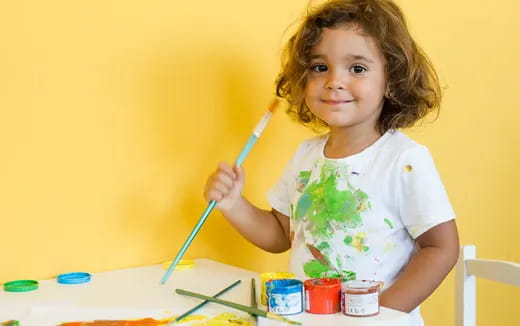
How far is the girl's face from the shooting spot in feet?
3.20

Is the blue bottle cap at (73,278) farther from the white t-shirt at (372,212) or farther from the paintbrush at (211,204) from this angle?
the white t-shirt at (372,212)

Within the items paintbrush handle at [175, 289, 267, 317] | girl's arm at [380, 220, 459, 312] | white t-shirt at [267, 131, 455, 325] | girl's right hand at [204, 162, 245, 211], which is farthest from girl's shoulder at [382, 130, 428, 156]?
paintbrush handle at [175, 289, 267, 317]

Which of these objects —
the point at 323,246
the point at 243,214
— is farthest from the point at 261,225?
the point at 323,246

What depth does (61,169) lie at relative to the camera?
975 mm

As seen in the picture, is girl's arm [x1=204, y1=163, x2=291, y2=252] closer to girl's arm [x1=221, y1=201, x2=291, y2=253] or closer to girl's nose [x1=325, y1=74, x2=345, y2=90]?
girl's arm [x1=221, y1=201, x2=291, y2=253]

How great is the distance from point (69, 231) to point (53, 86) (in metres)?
0.19

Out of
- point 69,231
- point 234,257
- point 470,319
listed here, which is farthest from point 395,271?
point 69,231

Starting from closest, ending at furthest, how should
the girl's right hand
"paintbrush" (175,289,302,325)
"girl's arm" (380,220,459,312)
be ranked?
"paintbrush" (175,289,302,325), "girl's arm" (380,220,459,312), the girl's right hand

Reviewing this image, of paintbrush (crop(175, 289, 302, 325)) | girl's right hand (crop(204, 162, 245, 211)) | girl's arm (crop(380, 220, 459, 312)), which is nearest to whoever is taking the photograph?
paintbrush (crop(175, 289, 302, 325))

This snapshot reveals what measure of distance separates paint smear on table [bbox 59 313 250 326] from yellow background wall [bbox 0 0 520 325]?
0.77ft

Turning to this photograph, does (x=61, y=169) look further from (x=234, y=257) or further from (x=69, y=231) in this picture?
(x=234, y=257)

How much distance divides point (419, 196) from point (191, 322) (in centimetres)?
34

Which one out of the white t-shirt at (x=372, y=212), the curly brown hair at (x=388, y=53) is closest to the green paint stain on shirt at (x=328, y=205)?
the white t-shirt at (x=372, y=212)

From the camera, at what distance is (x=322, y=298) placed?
28.7 inches
